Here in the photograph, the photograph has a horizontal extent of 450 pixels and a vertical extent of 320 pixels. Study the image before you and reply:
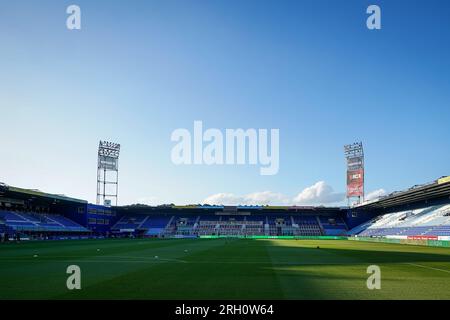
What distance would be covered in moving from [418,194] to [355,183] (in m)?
25.7

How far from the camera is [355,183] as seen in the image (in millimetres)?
109000

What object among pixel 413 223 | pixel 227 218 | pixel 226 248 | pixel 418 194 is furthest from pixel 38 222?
pixel 418 194

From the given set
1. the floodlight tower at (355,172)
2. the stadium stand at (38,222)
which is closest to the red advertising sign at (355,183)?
the floodlight tower at (355,172)

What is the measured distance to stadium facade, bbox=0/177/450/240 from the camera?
7656 centimetres

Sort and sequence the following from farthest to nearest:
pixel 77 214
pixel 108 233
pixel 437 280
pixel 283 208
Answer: pixel 283 208, pixel 108 233, pixel 77 214, pixel 437 280

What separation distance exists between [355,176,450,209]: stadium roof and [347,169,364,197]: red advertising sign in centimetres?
377

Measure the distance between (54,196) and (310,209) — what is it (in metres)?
73.7

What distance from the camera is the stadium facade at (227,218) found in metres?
76.6

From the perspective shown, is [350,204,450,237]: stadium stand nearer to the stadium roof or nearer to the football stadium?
the football stadium

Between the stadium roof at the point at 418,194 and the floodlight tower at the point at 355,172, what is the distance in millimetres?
4165
